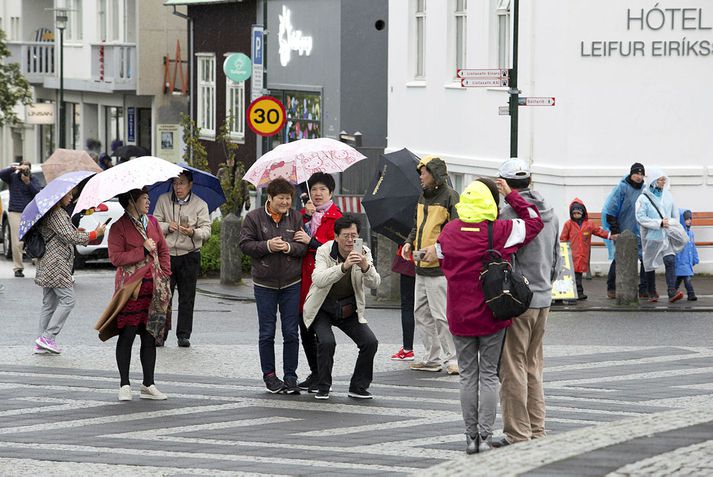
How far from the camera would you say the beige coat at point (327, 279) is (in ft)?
39.5

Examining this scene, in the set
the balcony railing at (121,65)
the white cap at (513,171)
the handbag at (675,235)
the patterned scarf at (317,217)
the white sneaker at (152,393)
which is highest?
the balcony railing at (121,65)

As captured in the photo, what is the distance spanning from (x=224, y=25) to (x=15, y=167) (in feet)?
65.9

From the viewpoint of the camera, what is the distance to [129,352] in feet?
40.0

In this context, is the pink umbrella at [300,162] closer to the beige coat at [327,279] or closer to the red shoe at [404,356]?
the beige coat at [327,279]

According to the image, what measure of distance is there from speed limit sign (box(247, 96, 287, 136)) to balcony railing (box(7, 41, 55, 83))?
1397 inches

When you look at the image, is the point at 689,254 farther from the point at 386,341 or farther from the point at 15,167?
the point at 15,167

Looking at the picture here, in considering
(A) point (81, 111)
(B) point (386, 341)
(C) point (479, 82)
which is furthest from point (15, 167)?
(A) point (81, 111)

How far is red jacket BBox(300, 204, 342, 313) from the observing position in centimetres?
1252

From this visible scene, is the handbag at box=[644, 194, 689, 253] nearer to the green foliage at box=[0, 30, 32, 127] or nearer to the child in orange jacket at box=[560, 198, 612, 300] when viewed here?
the child in orange jacket at box=[560, 198, 612, 300]

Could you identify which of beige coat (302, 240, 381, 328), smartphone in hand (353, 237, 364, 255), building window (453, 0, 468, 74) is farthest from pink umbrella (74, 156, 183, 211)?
building window (453, 0, 468, 74)

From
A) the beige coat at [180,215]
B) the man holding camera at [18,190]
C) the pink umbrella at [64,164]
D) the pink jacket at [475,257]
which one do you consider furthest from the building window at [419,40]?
the pink jacket at [475,257]

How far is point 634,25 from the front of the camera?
24.2 meters

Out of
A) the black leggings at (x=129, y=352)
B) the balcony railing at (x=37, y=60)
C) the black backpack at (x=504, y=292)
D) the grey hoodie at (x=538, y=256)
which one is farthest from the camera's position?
the balcony railing at (x=37, y=60)

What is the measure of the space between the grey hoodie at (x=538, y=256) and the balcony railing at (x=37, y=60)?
164 ft
